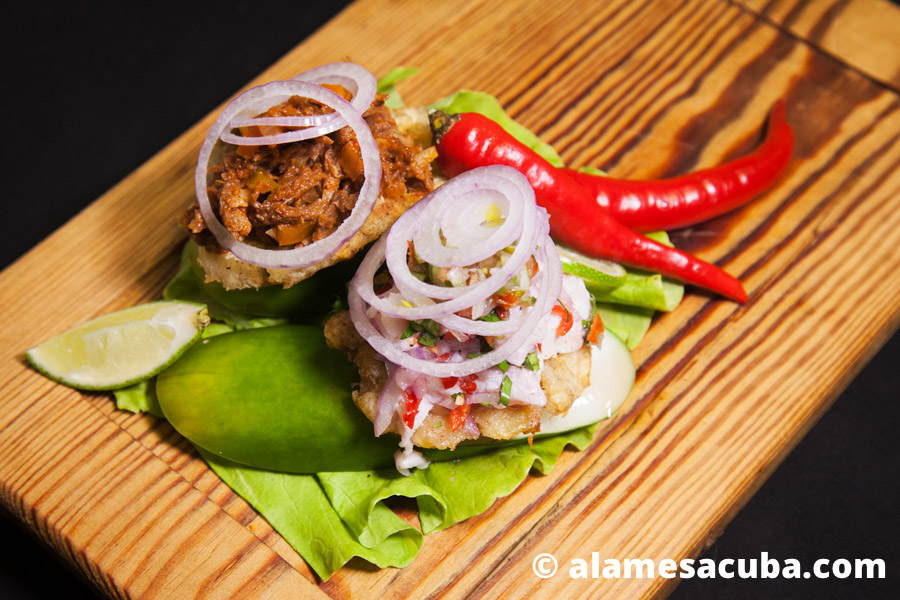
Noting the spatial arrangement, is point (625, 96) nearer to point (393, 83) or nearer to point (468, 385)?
point (393, 83)

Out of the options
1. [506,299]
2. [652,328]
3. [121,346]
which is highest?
[506,299]

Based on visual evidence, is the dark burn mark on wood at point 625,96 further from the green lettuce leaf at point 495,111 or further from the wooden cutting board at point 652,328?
the green lettuce leaf at point 495,111

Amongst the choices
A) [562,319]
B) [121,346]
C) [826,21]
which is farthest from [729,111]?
[121,346]

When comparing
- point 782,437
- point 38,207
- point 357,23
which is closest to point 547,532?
point 782,437

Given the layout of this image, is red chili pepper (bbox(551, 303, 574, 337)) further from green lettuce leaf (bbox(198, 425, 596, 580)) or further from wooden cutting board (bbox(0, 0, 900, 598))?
wooden cutting board (bbox(0, 0, 900, 598))

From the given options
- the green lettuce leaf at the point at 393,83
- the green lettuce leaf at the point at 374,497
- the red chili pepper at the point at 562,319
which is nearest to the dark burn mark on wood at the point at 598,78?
the green lettuce leaf at the point at 393,83

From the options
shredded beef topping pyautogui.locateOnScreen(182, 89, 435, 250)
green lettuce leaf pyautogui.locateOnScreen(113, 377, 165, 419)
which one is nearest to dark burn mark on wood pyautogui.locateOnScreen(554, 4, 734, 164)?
shredded beef topping pyautogui.locateOnScreen(182, 89, 435, 250)
